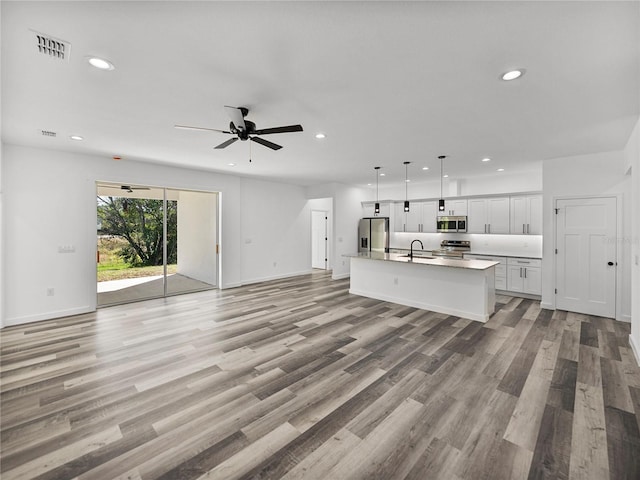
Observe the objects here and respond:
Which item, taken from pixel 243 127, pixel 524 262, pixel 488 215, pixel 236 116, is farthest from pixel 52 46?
pixel 488 215

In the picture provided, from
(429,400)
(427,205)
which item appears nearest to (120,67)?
(429,400)

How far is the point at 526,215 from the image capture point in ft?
20.5

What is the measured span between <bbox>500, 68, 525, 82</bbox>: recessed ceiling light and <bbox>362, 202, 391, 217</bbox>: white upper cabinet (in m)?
6.45

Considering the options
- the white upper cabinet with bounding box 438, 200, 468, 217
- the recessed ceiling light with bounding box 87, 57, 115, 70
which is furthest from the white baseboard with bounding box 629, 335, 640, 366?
the recessed ceiling light with bounding box 87, 57, 115, 70

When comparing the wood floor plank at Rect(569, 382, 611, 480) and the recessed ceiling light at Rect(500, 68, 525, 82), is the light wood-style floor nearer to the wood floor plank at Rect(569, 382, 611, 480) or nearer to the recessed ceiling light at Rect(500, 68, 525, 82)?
the wood floor plank at Rect(569, 382, 611, 480)

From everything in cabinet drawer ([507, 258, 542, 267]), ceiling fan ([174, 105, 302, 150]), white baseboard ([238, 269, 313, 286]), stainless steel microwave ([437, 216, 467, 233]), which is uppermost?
ceiling fan ([174, 105, 302, 150])

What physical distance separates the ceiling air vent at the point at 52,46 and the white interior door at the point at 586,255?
7021 mm

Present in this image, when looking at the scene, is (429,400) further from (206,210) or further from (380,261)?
(206,210)

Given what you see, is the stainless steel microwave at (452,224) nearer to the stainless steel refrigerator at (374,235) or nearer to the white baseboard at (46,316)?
the stainless steel refrigerator at (374,235)

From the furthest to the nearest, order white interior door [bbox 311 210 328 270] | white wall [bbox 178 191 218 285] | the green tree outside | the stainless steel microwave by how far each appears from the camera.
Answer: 1. white interior door [bbox 311 210 328 270]
2. the stainless steel microwave
3. white wall [bbox 178 191 218 285]
4. the green tree outside

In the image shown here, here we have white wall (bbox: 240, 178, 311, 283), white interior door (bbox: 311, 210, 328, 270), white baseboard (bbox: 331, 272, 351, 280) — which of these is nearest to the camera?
white wall (bbox: 240, 178, 311, 283)

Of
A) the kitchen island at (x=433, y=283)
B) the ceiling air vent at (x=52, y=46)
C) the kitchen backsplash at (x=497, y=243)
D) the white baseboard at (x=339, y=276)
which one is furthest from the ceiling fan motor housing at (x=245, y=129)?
the kitchen backsplash at (x=497, y=243)

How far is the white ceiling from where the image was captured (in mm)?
1691

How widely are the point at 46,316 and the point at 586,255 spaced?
369 inches
